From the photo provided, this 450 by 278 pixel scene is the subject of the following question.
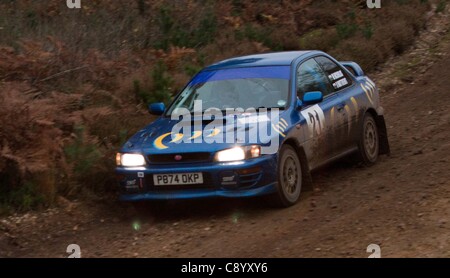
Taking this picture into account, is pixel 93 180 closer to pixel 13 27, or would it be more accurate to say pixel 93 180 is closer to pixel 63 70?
pixel 63 70

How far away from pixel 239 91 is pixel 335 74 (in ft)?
5.54

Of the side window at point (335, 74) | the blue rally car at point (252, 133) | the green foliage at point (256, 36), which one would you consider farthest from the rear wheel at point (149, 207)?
the green foliage at point (256, 36)

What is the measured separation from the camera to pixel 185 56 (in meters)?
14.9

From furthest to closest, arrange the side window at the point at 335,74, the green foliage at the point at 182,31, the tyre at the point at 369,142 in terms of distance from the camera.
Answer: the green foliage at the point at 182,31 < the tyre at the point at 369,142 < the side window at the point at 335,74

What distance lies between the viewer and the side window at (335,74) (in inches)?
390

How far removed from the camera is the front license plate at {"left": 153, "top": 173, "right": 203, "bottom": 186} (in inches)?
314

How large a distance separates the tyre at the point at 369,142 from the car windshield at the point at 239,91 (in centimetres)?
162

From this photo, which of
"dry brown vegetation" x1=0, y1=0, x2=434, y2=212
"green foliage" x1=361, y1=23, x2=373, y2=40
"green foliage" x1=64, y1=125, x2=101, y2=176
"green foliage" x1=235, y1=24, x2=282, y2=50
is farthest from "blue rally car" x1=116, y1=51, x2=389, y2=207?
"green foliage" x1=361, y1=23, x2=373, y2=40

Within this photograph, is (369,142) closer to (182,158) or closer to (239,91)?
(239,91)

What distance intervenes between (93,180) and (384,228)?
3.75 meters

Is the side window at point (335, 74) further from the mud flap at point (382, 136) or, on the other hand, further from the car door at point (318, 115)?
the mud flap at point (382, 136)

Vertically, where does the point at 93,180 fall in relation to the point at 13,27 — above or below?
below

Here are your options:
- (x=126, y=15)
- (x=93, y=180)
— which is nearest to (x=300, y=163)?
(x=93, y=180)

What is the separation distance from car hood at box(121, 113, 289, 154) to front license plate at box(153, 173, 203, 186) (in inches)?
9.7
